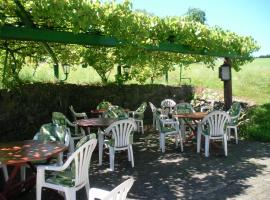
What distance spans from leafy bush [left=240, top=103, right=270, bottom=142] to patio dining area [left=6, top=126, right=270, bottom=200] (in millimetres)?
923

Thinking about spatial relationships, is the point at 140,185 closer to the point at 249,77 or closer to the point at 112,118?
the point at 112,118

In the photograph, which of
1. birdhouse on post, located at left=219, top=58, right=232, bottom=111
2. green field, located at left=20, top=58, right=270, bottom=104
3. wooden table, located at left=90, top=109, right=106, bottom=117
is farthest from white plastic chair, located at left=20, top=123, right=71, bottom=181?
green field, located at left=20, top=58, right=270, bottom=104

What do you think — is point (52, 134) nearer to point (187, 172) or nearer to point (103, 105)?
point (187, 172)

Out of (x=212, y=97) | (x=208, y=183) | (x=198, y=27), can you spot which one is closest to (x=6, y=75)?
(x=198, y=27)

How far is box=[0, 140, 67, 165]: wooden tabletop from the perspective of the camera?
13.9 feet

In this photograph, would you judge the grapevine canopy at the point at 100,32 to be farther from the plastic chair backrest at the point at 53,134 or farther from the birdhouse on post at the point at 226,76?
the plastic chair backrest at the point at 53,134

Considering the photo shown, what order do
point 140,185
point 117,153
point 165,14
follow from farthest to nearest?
1. point 165,14
2. point 117,153
3. point 140,185

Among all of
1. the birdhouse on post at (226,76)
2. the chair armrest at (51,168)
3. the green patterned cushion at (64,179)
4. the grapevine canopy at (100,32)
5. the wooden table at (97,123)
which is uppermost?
the grapevine canopy at (100,32)

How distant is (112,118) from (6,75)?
342cm

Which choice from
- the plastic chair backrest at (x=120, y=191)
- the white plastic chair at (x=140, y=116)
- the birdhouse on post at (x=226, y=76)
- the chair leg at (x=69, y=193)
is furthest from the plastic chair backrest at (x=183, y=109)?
the plastic chair backrest at (x=120, y=191)

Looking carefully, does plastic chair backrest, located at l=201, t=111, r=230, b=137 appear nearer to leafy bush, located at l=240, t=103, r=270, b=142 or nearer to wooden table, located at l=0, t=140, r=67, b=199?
leafy bush, located at l=240, t=103, r=270, b=142

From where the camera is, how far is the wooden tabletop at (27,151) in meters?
4.24

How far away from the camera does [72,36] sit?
7445 mm

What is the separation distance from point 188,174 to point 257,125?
4746 millimetres
